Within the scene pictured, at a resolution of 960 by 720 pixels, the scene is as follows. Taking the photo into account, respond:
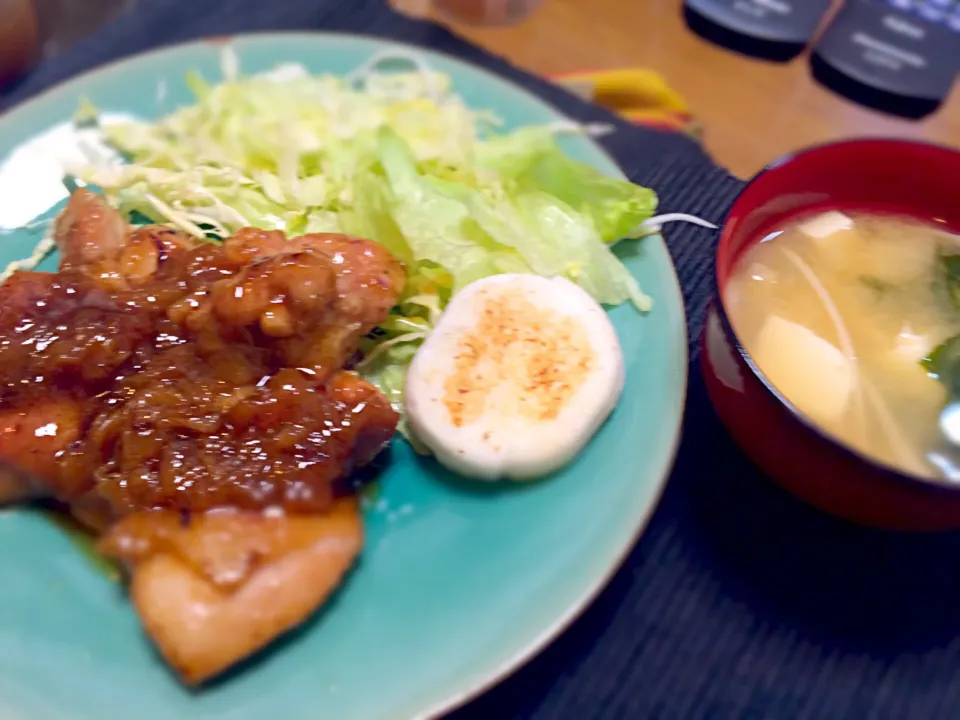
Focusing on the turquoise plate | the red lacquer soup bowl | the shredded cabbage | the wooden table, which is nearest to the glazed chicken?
the turquoise plate

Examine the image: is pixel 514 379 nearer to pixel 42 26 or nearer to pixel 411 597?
pixel 411 597

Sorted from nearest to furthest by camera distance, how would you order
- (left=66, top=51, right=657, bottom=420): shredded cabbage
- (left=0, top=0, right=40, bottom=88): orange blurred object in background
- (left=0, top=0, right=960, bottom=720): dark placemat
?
(left=0, top=0, right=960, bottom=720): dark placemat → (left=66, top=51, right=657, bottom=420): shredded cabbage → (left=0, top=0, right=40, bottom=88): orange blurred object in background

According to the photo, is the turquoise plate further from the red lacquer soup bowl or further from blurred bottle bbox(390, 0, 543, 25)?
blurred bottle bbox(390, 0, 543, 25)

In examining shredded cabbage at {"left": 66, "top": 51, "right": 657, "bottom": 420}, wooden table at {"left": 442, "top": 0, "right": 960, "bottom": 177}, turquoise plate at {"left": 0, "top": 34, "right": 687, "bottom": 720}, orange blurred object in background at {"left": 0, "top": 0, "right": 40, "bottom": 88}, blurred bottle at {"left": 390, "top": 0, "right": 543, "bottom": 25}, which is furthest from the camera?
A: blurred bottle at {"left": 390, "top": 0, "right": 543, "bottom": 25}

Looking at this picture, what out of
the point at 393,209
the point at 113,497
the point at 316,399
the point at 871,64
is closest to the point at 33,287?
the point at 113,497

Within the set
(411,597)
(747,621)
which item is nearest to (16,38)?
(411,597)
